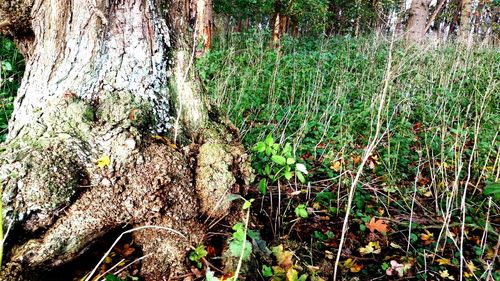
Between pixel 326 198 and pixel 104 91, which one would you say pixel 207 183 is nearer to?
pixel 104 91

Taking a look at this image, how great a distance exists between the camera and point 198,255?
1.40 meters

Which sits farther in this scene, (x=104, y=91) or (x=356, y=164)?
(x=356, y=164)

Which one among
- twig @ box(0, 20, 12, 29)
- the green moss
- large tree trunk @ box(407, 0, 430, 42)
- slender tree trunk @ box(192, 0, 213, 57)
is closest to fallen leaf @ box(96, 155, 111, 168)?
the green moss

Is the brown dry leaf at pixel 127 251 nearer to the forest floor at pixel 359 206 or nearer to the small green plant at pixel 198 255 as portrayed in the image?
the forest floor at pixel 359 206

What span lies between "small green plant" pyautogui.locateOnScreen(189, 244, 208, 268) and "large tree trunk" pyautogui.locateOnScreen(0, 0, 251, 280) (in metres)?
0.05

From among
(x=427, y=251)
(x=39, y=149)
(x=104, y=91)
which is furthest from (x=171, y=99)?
(x=427, y=251)

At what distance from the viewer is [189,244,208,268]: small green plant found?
1391mm

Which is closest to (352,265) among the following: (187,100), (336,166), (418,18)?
(336,166)

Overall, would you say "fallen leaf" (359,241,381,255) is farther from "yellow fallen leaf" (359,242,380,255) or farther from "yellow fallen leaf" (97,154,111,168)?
"yellow fallen leaf" (97,154,111,168)

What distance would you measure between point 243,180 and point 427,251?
105 centimetres

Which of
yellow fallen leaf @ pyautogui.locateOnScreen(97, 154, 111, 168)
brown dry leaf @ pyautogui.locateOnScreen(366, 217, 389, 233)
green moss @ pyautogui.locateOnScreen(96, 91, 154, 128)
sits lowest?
brown dry leaf @ pyautogui.locateOnScreen(366, 217, 389, 233)

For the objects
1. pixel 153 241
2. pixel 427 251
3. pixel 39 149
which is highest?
pixel 39 149

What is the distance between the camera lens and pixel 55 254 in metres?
1.21

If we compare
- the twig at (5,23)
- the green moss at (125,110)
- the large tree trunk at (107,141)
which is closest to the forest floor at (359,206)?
the large tree trunk at (107,141)
